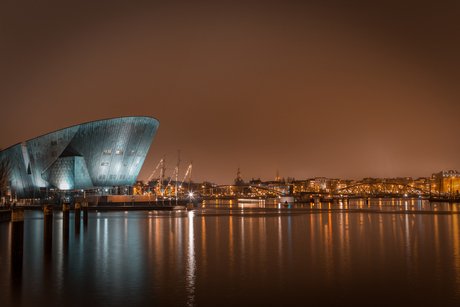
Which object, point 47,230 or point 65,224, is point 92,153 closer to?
point 65,224

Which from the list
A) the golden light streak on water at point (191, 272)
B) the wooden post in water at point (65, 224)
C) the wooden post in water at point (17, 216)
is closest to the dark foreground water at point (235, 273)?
the golden light streak on water at point (191, 272)

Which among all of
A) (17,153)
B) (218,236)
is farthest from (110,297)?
(17,153)

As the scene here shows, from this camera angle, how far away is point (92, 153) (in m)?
83.6

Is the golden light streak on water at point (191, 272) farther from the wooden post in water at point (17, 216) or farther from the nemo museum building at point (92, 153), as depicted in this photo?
the nemo museum building at point (92, 153)

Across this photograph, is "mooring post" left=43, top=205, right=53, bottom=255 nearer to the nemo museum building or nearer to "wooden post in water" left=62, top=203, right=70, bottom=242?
"wooden post in water" left=62, top=203, right=70, bottom=242

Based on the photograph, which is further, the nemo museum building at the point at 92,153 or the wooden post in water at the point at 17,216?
the nemo museum building at the point at 92,153

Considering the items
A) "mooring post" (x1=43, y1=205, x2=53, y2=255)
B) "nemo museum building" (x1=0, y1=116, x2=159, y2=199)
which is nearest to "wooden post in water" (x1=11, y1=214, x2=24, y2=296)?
"mooring post" (x1=43, y1=205, x2=53, y2=255)

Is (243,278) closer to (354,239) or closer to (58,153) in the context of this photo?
(354,239)

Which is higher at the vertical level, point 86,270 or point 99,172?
point 99,172

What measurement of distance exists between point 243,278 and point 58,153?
7959 centimetres

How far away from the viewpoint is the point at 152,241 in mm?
19453

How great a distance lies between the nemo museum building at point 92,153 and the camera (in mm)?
82188

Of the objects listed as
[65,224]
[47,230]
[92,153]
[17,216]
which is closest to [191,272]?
[17,216]

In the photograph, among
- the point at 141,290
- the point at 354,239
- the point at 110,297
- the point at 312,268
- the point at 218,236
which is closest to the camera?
the point at 110,297
